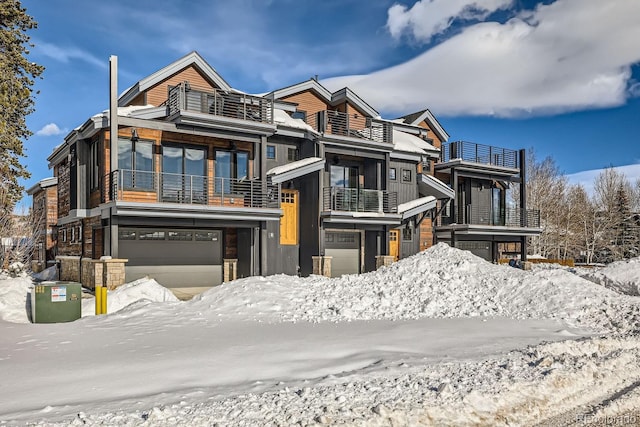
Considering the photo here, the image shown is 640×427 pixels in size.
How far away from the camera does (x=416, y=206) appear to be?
86.4 ft

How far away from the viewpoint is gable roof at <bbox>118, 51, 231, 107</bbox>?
2133 cm

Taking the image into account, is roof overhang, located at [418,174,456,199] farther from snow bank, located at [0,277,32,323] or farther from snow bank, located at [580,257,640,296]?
snow bank, located at [0,277,32,323]

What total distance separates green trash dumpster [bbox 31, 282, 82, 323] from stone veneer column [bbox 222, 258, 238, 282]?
914 cm

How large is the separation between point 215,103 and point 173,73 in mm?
3890

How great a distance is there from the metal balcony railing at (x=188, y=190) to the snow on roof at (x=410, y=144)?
28.4ft

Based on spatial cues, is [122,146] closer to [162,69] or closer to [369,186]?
[162,69]

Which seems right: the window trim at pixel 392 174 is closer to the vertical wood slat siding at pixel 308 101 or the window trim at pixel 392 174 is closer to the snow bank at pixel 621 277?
the vertical wood slat siding at pixel 308 101

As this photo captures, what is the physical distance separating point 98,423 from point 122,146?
49.5 feet

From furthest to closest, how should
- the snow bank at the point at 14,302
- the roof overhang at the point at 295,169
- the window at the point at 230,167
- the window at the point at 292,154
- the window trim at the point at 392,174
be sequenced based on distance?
the window trim at the point at 392,174
the window at the point at 292,154
the roof overhang at the point at 295,169
the window at the point at 230,167
the snow bank at the point at 14,302

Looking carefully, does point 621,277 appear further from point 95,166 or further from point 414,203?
point 95,166

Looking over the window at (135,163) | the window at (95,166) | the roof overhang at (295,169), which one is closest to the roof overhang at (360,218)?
the roof overhang at (295,169)

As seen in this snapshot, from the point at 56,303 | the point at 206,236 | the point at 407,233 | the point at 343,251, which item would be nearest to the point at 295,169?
the point at 206,236

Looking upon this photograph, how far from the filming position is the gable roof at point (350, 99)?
2656 centimetres

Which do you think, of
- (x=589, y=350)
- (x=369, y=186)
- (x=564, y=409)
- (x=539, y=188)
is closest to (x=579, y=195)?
(x=539, y=188)
